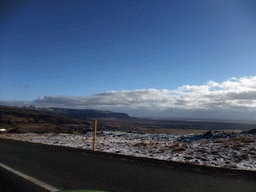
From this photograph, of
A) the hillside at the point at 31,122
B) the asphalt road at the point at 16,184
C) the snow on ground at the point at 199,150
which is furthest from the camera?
the hillside at the point at 31,122

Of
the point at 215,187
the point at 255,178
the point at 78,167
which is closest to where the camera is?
the point at 215,187

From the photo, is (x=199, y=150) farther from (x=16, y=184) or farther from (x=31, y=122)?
(x=31, y=122)

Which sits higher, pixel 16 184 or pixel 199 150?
pixel 16 184

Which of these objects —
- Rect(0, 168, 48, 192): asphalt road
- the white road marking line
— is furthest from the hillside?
Rect(0, 168, 48, 192): asphalt road

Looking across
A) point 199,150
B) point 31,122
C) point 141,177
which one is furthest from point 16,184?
point 31,122

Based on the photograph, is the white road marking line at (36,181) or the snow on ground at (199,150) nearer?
the white road marking line at (36,181)

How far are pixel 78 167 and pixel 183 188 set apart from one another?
10.8ft

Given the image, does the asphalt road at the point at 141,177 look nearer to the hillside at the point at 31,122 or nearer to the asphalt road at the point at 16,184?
the asphalt road at the point at 16,184

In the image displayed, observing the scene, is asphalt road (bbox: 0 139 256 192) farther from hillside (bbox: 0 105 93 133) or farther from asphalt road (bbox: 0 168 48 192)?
hillside (bbox: 0 105 93 133)

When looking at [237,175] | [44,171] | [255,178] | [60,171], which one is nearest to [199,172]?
[237,175]

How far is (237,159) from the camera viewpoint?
808 cm

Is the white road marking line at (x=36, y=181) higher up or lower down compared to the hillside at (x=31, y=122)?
higher up

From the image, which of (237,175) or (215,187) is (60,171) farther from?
(237,175)

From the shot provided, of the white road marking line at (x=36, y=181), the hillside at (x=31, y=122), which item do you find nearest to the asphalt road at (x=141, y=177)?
the white road marking line at (x=36, y=181)
